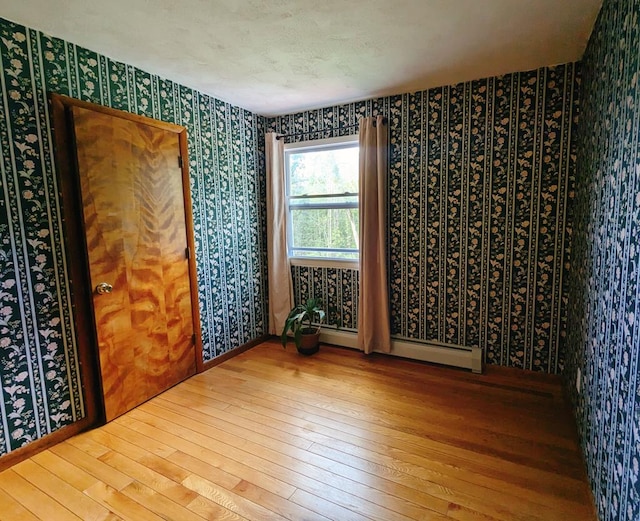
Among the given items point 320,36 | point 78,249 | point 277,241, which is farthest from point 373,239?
point 78,249

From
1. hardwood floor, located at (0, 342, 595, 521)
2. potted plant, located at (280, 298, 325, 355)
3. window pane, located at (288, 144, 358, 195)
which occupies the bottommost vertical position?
hardwood floor, located at (0, 342, 595, 521)

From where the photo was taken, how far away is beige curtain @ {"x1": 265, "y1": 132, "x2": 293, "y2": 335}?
148 inches

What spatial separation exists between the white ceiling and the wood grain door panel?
1.65ft

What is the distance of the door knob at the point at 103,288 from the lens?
92.3 inches

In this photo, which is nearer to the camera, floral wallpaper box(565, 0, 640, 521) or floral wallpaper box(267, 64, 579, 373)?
floral wallpaper box(565, 0, 640, 521)

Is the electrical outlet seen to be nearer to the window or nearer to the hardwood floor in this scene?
the hardwood floor

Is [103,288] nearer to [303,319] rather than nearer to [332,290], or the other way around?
[303,319]

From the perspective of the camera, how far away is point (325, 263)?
12.4 feet

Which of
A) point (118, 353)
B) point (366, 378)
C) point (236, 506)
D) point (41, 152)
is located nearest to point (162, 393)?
point (118, 353)

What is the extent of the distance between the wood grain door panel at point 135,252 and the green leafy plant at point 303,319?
0.91 m

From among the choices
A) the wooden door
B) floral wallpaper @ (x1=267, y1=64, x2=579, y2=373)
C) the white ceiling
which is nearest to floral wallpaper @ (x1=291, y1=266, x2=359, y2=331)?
floral wallpaper @ (x1=267, y1=64, x2=579, y2=373)

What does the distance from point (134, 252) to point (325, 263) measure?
1.86 m

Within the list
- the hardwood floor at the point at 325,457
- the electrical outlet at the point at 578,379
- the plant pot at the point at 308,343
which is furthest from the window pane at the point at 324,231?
the electrical outlet at the point at 578,379

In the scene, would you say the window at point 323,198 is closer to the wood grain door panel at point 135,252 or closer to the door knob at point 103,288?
the wood grain door panel at point 135,252
